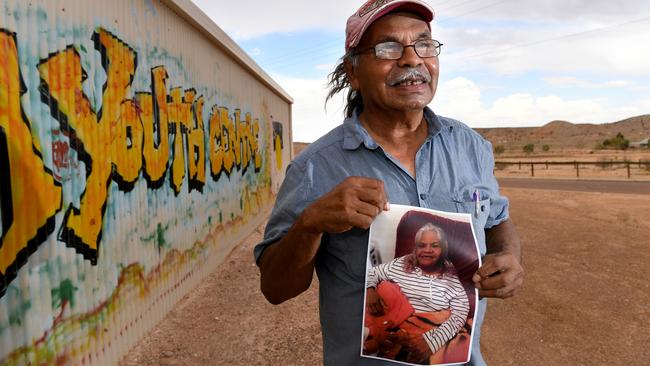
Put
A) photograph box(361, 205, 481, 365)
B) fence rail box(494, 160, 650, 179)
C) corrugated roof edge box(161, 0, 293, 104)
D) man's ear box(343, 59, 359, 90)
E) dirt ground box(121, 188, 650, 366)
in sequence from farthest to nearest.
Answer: fence rail box(494, 160, 650, 179), corrugated roof edge box(161, 0, 293, 104), dirt ground box(121, 188, 650, 366), man's ear box(343, 59, 359, 90), photograph box(361, 205, 481, 365)

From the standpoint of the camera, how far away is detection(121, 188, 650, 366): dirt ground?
14.3 ft

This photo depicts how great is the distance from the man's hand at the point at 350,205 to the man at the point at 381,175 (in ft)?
0.13

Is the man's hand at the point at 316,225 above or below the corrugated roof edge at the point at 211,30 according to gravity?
below

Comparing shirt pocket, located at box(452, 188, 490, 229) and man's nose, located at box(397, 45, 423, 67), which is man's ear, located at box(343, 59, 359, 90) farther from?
shirt pocket, located at box(452, 188, 490, 229)

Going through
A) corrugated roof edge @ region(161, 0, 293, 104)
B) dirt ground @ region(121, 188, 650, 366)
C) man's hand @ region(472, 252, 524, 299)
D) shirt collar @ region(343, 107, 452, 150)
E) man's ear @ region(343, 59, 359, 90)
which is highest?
corrugated roof edge @ region(161, 0, 293, 104)

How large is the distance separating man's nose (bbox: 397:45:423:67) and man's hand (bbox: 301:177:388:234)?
21.0 inches

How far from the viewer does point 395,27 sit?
1.71 metres

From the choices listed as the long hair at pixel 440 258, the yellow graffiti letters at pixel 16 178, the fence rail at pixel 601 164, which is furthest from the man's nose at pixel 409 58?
the fence rail at pixel 601 164

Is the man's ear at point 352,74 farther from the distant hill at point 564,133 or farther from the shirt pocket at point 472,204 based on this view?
the distant hill at point 564,133

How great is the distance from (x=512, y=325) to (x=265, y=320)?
2490 mm

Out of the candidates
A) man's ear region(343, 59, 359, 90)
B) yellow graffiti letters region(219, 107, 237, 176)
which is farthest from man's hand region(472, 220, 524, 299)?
yellow graffiti letters region(219, 107, 237, 176)

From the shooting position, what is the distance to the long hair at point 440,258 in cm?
147

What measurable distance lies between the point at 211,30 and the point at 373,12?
687 cm

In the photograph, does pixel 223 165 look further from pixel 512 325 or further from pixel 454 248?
pixel 454 248
